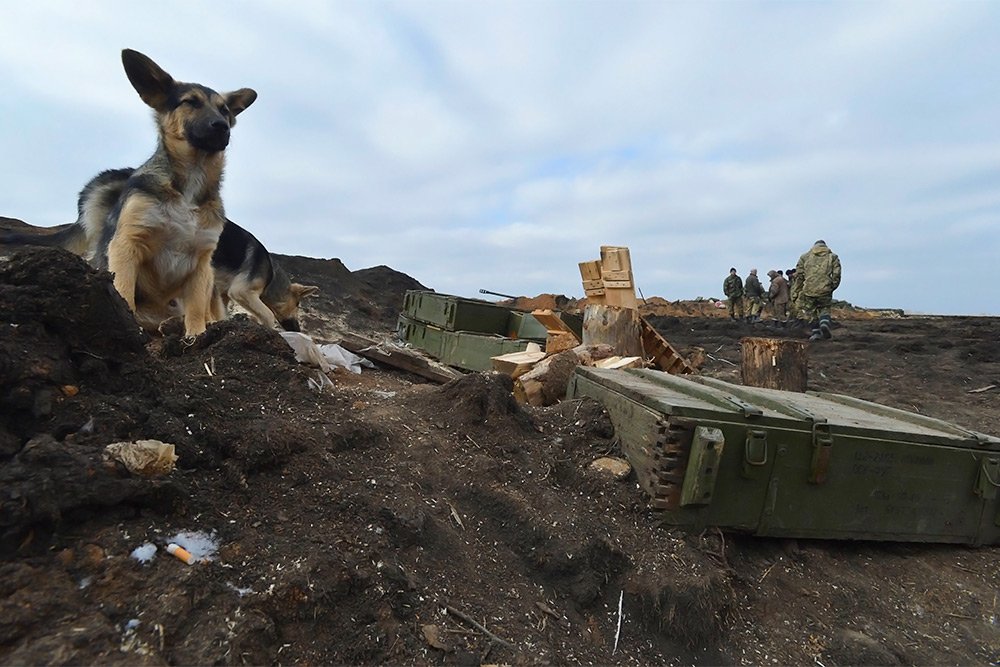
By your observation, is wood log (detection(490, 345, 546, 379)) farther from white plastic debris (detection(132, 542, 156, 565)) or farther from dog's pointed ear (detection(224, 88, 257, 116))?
white plastic debris (detection(132, 542, 156, 565))

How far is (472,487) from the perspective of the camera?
107 inches

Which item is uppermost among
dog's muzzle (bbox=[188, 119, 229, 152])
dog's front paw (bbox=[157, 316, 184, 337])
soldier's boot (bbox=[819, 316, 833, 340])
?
dog's muzzle (bbox=[188, 119, 229, 152])

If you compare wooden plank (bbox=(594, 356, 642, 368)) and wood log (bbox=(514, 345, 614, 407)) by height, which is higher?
wooden plank (bbox=(594, 356, 642, 368))

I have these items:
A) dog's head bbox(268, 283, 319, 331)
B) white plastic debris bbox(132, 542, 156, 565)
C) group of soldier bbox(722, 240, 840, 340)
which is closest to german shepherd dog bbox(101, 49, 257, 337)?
white plastic debris bbox(132, 542, 156, 565)

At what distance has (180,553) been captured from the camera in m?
1.76

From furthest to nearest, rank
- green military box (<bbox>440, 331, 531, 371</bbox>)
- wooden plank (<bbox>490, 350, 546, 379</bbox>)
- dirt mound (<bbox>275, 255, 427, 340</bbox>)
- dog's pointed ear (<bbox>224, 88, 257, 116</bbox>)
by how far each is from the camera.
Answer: dirt mound (<bbox>275, 255, 427, 340</bbox>)
green military box (<bbox>440, 331, 531, 371</bbox>)
wooden plank (<bbox>490, 350, 546, 379</bbox>)
dog's pointed ear (<bbox>224, 88, 257, 116</bbox>)

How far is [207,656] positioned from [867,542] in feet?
10.5

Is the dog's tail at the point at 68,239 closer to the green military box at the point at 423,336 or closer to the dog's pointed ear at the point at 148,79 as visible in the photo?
the dog's pointed ear at the point at 148,79

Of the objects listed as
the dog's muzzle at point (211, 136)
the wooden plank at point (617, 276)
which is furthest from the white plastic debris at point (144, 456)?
the wooden plank at point (617, 276)

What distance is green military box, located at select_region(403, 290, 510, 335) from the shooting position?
9266mm

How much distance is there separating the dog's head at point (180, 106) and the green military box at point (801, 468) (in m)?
2.91

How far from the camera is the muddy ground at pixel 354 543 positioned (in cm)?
161

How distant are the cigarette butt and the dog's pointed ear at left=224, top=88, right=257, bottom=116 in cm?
339

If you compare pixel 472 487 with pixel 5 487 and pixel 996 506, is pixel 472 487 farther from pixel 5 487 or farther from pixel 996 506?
pixel 996 506
